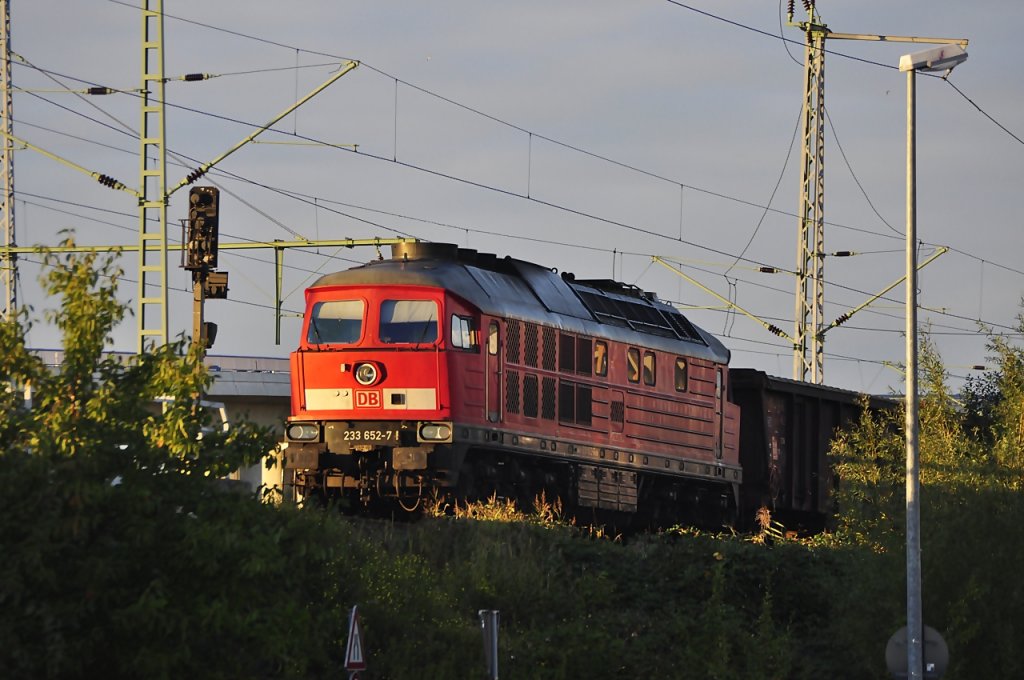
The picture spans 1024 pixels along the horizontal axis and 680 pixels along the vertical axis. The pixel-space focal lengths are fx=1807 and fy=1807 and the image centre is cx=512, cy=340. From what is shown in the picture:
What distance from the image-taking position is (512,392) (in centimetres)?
2973

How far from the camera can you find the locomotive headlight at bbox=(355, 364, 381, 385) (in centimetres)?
2852

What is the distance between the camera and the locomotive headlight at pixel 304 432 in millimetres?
28609

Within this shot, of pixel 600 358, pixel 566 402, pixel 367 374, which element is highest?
pixel 600 358

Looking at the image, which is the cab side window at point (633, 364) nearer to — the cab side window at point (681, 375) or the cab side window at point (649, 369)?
the cab side window at point (649, 369)

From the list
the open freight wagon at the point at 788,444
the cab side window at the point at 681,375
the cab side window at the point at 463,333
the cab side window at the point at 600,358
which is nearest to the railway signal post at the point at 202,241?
the cab side window at the point at 463,333

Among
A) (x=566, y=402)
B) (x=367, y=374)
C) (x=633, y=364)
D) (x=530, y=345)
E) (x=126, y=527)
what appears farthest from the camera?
(x=633, y=364)

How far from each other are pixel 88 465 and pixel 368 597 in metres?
7.53

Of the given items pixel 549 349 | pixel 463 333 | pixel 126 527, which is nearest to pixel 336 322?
pixel 463 333

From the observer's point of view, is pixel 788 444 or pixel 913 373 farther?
pixel 788 444

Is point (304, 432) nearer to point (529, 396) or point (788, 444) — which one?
point (529, 396)

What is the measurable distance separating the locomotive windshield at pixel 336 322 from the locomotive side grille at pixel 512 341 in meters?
2.44

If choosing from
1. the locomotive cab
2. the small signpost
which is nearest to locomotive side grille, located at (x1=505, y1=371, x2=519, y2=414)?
the locomotive cab

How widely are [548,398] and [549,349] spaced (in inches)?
33.5

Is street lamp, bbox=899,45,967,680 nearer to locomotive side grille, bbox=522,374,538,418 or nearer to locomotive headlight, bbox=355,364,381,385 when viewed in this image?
locomotive side grille, bbox=522,374,538,418
